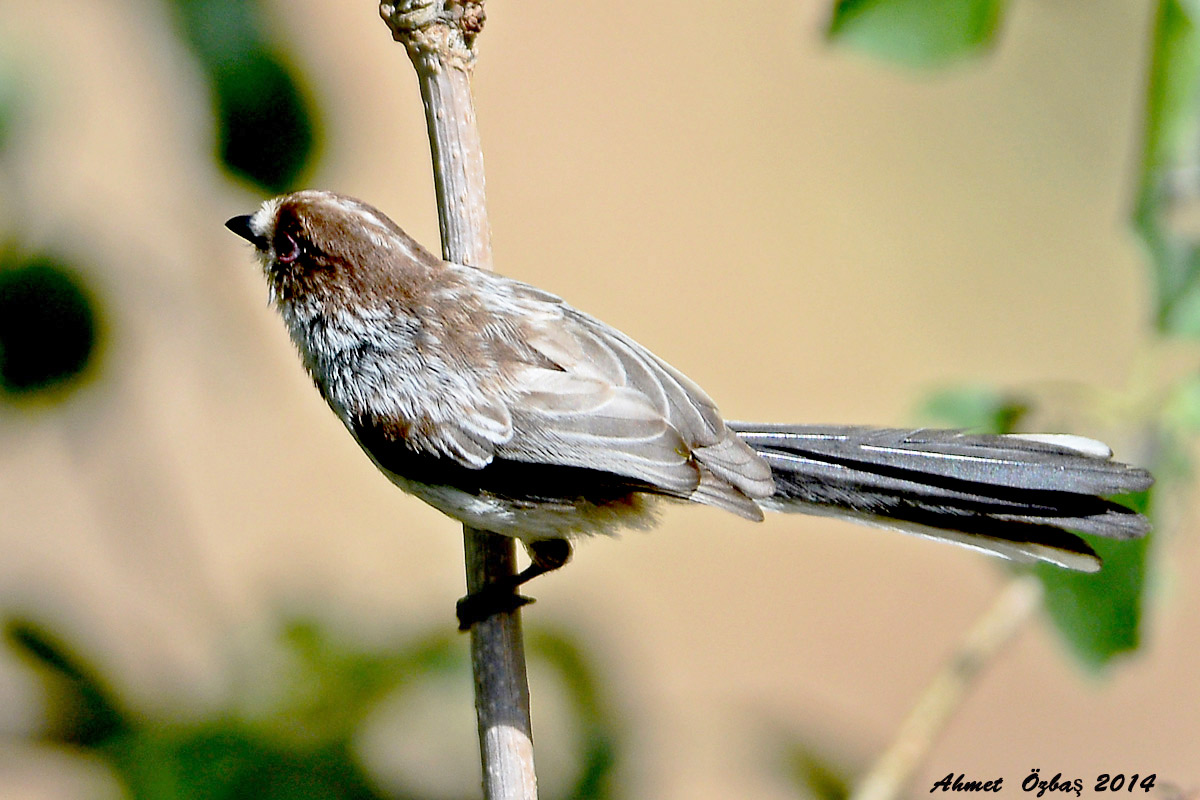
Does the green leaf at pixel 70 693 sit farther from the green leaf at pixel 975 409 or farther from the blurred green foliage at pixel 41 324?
the green leaf at pixel 975 409

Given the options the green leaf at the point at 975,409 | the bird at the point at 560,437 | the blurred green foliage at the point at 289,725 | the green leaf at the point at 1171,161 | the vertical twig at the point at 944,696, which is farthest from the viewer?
the vertical twig at the point at 944,696

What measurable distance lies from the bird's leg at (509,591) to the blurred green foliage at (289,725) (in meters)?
0.07

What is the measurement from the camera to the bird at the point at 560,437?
182 centimetres

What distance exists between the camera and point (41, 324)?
1.86 m

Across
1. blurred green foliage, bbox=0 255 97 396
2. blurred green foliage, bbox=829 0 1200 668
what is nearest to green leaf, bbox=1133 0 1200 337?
blurred green foliage, bbox=829 0 1200 668

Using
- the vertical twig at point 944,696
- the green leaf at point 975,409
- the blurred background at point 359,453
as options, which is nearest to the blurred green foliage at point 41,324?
the blurred background at point 359,453

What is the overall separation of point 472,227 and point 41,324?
0.77 m

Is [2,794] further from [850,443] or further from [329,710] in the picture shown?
[850,443]

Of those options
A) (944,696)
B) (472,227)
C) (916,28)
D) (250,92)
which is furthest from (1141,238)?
(250,92)

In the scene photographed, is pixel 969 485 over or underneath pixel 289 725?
over

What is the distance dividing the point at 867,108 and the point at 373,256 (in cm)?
377

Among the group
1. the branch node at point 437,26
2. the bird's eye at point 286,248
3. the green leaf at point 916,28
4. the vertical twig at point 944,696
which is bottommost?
the vertical twig at point 944,696

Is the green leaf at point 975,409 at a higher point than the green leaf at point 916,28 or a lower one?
lower

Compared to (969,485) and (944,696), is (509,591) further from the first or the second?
(944,696)
